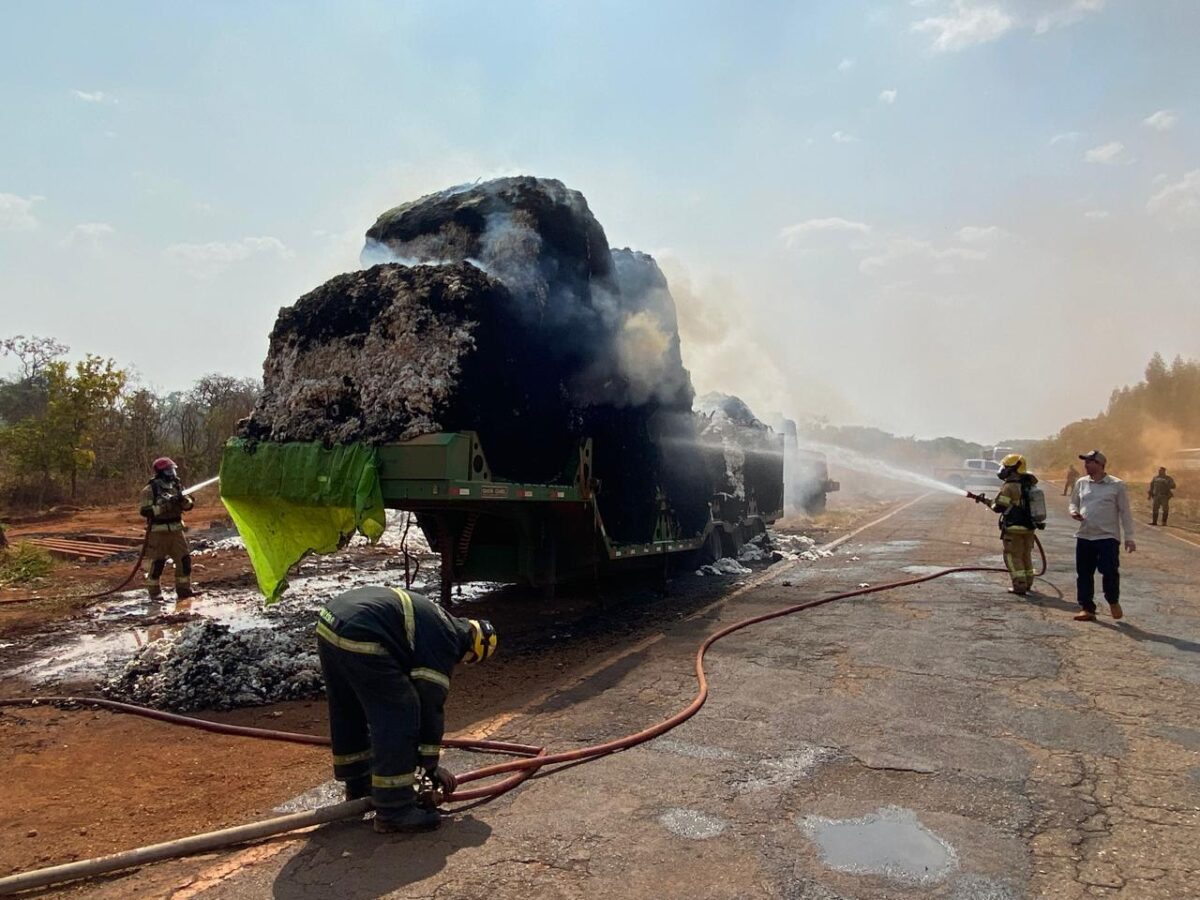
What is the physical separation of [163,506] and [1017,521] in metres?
10.0

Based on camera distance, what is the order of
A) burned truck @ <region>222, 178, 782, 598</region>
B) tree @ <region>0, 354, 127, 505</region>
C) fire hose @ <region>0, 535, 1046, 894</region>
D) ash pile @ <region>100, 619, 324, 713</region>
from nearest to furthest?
fire hose @ <region>0, 535, 1046, 894</region> < ash pile @ <region>100, 619, 324, 713</region> < burned truck @ <region>222, 178, 782, 598</region> < tree @ <region>0, 354, 127, 505</region>

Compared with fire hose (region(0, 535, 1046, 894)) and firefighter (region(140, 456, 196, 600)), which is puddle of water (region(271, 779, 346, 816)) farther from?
firefighter (region(140, 456, 196, 600))

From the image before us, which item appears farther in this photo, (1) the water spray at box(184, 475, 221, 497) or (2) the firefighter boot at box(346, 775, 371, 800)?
(1) the water spray at box(184, 475, 221, 497)

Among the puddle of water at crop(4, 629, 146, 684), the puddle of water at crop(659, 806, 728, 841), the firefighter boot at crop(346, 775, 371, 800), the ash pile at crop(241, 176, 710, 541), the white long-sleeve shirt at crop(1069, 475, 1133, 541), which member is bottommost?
the puddle of water at crop(4, 629, 146, 684)

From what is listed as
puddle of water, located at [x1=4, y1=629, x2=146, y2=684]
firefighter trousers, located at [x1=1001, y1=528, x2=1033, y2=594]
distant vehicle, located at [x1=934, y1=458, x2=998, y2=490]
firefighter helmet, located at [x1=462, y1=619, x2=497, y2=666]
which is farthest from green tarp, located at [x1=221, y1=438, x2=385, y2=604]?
distant vehicle, located at [x1=934, y1=458, x2=998, y2=490]

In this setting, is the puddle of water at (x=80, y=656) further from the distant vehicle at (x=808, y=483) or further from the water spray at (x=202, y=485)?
the distant vehicle at (x=808, y=483)

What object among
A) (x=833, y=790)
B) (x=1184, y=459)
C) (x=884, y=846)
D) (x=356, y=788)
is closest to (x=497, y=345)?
(x=356, y=788)

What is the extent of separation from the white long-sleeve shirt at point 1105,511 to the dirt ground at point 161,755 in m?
4.30

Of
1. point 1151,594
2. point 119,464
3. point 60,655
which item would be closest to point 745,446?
point 1151,594

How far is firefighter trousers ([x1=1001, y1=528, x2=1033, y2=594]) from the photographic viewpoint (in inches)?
378

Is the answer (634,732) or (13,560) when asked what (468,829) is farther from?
(13,560)

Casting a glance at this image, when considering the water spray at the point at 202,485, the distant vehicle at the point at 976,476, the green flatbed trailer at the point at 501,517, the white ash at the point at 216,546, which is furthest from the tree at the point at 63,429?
the distant vehicle at the point at 976,476

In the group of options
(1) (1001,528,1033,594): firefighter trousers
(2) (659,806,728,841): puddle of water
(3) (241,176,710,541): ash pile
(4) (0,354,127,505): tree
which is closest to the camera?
(2) (659,806,728,841): puddle of water

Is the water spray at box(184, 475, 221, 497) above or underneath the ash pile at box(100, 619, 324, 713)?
above
